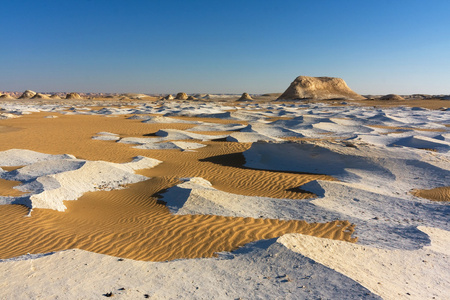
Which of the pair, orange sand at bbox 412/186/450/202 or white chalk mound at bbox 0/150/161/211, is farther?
orange sand at bbox 412/186/450/202

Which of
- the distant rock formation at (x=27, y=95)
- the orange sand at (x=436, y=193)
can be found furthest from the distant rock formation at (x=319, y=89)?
the distant rock formation at (x=27, y=95)

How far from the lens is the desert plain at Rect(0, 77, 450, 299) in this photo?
3785 mm

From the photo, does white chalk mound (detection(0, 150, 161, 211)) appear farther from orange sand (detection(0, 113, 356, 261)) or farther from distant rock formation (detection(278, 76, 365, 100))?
distant rock formation (detection(278, 76, 365, 100))

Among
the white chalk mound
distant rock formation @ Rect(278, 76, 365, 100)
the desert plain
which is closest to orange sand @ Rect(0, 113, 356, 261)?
the desert plain

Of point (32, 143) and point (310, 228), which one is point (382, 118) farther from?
point (32, 143)

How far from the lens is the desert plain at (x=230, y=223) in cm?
379

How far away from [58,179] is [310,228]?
22.3 feet

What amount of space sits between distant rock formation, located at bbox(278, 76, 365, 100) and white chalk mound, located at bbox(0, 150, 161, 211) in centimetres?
6344

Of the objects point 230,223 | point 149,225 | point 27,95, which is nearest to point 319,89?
point 230,223

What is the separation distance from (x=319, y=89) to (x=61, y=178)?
7064 cm

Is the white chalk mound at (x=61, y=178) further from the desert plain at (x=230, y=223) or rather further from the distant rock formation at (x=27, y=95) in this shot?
the distant rock formation at (x=27, y=95)

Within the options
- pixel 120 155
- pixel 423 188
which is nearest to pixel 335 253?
pixel 423 188

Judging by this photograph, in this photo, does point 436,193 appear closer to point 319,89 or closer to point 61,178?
point 61,178

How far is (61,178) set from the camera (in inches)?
344
